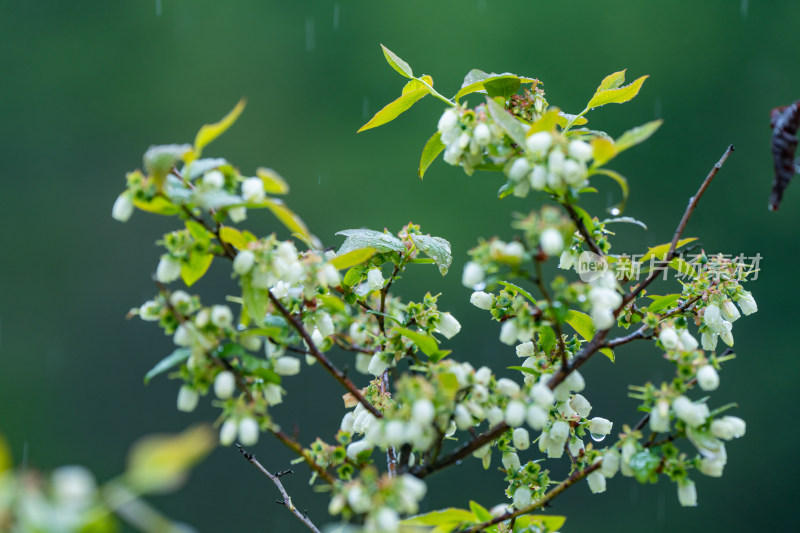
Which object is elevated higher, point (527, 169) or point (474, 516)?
point (527, 169)

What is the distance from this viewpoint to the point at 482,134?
59 cm

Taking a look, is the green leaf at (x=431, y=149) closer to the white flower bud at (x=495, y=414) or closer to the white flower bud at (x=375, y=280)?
the white flower bud at (x=375, y=280)

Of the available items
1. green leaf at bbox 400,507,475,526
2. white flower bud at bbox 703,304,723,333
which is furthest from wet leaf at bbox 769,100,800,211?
green leaf at bbox 400,507,475,526

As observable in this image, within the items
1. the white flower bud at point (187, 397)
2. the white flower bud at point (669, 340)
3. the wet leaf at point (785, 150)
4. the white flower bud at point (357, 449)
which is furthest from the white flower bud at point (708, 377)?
the white flower bud at point (187, 397)

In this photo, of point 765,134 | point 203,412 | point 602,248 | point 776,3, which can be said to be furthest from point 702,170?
point 602,248

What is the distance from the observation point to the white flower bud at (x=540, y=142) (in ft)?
1.76

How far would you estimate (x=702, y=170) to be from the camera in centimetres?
344

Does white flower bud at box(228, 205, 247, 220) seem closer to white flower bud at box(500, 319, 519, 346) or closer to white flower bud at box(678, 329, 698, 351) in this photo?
white flower bud at box(500, 319, 519, 346)

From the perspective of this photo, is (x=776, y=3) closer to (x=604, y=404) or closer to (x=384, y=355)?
(x=604, y=404)

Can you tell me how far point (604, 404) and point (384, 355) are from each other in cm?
275

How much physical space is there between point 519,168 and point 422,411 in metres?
0.19

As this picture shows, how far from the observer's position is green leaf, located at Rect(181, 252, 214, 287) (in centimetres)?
56

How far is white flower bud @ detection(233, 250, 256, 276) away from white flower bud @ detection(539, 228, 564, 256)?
20cm

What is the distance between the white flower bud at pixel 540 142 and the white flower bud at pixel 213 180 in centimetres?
22
